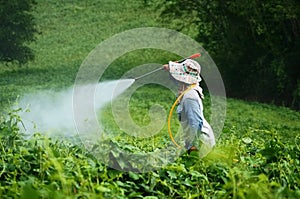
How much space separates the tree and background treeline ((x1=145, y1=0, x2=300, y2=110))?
3.21m

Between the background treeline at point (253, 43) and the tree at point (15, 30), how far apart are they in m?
3.21

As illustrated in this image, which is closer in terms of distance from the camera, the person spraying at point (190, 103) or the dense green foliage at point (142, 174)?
the dense green foliage at point (142, 174)

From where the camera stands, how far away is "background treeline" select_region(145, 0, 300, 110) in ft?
Answer: 44.8

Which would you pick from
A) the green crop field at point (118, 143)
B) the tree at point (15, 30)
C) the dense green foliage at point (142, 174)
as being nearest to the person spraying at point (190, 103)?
the green crop field at point (118, 143)

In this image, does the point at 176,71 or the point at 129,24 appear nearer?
the point at 176,71

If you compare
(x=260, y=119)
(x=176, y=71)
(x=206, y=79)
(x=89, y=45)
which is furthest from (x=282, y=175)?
(x=89, y=45)

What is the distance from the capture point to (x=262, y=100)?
564 inches

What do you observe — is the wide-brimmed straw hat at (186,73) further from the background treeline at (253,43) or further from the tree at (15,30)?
the tree at (15,30)

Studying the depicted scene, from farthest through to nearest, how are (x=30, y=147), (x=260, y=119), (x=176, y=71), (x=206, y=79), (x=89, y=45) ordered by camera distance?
(x=89, y=45), (x=206, y=79), (x=260, y=119), (x=176, y=71), (x=30, y=147)

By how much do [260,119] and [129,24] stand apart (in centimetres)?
654

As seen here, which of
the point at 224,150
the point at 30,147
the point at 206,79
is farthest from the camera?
the point at 206,79

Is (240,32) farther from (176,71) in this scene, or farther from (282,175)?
(282,175)

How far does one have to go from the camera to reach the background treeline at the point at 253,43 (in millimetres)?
13664

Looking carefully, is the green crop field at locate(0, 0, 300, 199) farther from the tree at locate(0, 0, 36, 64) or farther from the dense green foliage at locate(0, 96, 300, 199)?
the tree at locate(0, 0, 36, 64)
